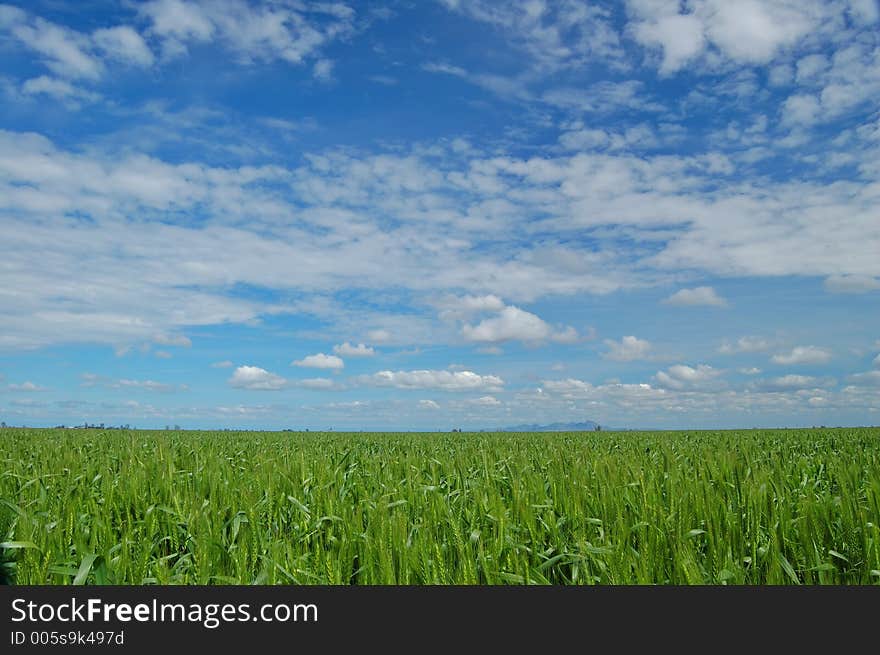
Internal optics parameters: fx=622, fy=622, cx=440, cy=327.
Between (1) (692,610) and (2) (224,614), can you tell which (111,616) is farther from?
(1) (692,610)

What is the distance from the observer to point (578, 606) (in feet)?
10.2

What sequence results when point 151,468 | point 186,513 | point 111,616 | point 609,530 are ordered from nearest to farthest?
point 111,616 < point 609,530 < point 186,513 < point 151,468

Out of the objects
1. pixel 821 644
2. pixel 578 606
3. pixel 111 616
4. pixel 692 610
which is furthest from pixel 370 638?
pixel 821 644

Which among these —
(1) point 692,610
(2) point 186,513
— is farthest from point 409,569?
(2) point 186,513

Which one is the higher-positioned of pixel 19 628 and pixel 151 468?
pixel 151 468

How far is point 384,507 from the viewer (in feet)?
14.0

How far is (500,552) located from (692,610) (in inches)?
51.6

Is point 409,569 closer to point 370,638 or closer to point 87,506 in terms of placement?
point 370,638

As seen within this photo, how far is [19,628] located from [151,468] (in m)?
4.82

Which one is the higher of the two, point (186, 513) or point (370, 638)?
point (186, 513)

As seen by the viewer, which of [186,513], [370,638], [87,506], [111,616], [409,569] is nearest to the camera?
[370,638]

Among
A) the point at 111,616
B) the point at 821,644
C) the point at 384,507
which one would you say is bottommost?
the point at 821,644

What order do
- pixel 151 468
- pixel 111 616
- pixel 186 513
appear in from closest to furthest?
1. pixel 111 616
2. pixel 186 513
3. pixel 151 468

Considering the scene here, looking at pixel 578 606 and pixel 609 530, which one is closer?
pixel 578 606
